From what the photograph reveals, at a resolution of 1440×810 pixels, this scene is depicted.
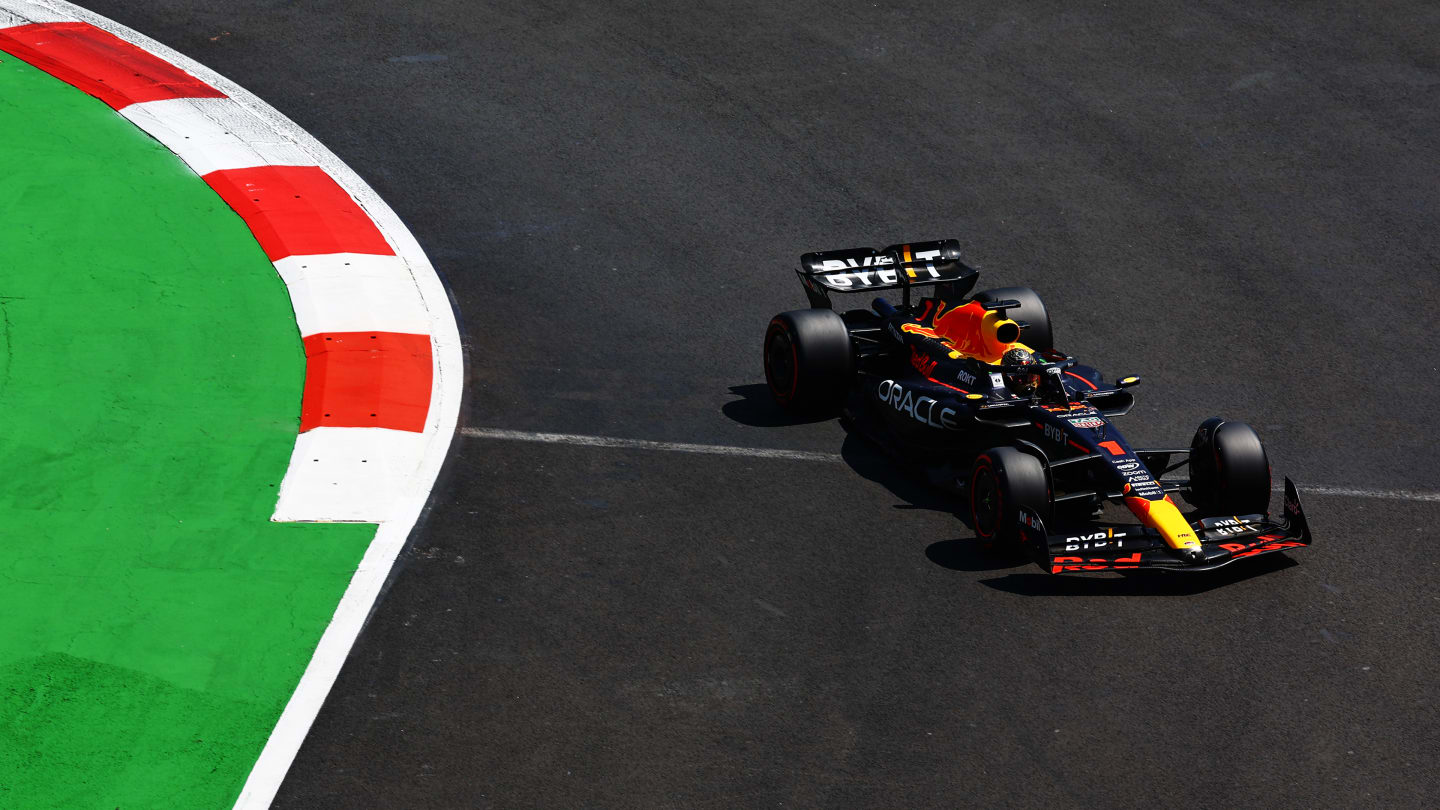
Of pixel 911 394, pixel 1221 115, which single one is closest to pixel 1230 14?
pixel 1221 115

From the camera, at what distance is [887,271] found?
9070mm

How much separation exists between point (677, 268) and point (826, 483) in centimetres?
256

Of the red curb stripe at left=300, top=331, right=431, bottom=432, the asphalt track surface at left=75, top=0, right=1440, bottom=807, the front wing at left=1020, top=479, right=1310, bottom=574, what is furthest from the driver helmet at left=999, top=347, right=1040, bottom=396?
the red curb stripe at left=300, top=331, right=431, bottom=432

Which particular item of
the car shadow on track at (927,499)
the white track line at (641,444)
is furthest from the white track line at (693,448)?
the car shadow on track at (927,499)

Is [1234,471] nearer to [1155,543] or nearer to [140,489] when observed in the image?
[1155,543]

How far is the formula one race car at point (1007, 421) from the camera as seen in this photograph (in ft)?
23.7

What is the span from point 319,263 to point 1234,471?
547 cm

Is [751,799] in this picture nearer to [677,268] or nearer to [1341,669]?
[1341,669]

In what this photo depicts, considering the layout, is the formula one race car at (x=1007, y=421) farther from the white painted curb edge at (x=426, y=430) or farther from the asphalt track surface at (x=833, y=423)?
the white painted curb edge at (x=426, y=430)

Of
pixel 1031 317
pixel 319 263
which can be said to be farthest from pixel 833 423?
pixel 319 263

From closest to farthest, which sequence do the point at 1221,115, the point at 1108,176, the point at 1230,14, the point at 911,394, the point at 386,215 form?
the point at 911,394 < the point at 386,215 < the point at 1108,176 < the point at 1221,115 < the point at 1230,14

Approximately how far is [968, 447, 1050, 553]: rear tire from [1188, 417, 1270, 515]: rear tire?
0.98 meters

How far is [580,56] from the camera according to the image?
41.1ft

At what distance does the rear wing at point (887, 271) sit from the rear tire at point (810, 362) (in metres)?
0.39
